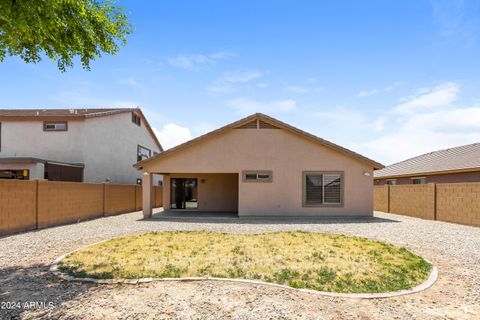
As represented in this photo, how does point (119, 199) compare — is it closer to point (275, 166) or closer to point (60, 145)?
point (60, 145)

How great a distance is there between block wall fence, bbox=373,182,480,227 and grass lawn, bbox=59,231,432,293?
25.3 ft

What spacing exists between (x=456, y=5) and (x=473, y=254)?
25.2 ft

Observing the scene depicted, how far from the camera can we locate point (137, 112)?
91.5 feet

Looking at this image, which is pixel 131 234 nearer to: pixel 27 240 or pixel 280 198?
pixel 27 240

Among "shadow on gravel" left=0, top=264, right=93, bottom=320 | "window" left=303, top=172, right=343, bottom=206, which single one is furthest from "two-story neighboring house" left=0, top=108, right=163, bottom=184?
"window" left=303, top=172, right=343, bottom=206

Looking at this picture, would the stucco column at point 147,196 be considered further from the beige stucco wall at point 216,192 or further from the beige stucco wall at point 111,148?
the beige stucco wall at point 111,148

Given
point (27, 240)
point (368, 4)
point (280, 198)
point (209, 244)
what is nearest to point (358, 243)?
point (209, 244)

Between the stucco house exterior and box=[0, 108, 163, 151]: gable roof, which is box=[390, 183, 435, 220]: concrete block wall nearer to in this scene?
the stucco house exterior

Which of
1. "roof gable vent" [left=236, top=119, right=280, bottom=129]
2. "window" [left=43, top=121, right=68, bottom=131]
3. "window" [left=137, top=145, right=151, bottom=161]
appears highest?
"window" [left=43, top=121, right=68, bottom=131]

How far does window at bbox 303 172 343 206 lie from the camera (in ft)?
56.0

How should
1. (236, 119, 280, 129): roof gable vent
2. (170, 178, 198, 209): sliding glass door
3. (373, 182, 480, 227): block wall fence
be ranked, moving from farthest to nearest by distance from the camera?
(170, 178, 198, 209): sliding glass door → (236, 119, 280, 129): roof gable vent → (373, 182, 480, 227): block wall fence

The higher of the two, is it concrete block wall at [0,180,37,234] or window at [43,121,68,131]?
window at [43,121,68,131]

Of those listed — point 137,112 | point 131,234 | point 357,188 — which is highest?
point 137,112

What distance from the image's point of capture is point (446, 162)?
21.2m
